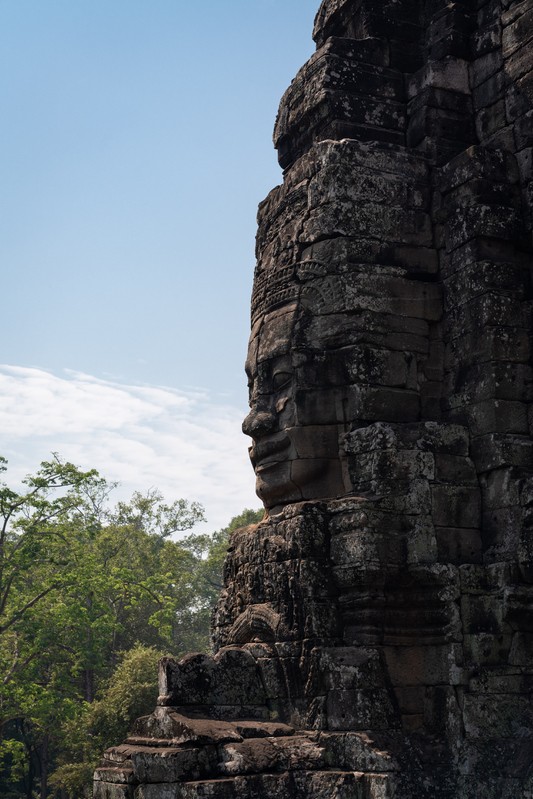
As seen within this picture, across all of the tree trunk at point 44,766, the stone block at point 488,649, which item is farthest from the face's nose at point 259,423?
the tree trunk at point 44,766

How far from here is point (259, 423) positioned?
7977mm

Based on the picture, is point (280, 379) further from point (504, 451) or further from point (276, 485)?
point (504, 451)

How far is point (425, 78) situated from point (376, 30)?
72 centimetres

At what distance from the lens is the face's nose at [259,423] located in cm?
794

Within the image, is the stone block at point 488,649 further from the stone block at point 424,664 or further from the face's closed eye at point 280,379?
the face's closed eye at point 280,379

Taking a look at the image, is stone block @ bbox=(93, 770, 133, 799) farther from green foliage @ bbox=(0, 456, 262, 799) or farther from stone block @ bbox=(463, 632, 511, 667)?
green foliage @ bbox=(0, 456, 262, 799)

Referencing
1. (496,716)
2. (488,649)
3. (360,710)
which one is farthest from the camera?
(488,649)

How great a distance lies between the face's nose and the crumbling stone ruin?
3cm

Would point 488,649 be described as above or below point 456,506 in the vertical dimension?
below

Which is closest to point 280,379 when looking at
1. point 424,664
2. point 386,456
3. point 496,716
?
point 386,456

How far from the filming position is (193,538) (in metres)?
53.0

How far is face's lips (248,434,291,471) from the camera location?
7855mm

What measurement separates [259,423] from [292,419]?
12.6 inches

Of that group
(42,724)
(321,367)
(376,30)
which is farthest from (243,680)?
(42,724)
